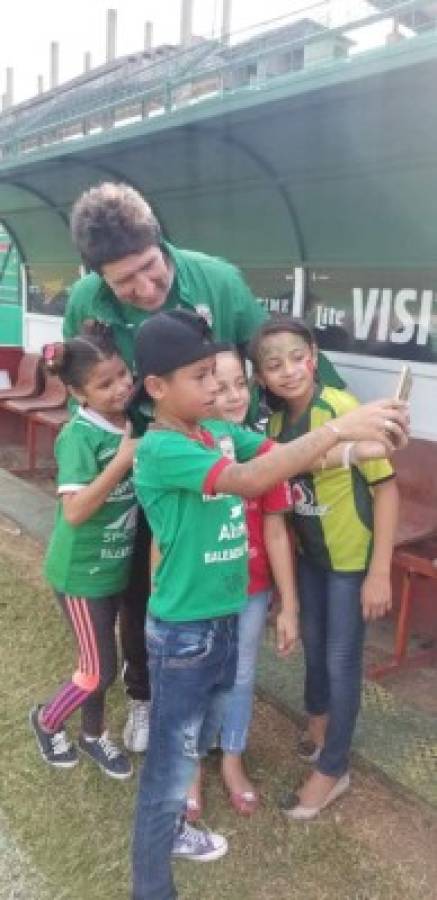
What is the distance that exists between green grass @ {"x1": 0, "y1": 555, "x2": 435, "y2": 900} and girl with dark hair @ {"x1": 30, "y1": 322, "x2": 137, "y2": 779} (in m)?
0.11

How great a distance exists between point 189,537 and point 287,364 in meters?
0.58

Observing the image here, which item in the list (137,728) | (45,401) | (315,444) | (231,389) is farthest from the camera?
(45,401)

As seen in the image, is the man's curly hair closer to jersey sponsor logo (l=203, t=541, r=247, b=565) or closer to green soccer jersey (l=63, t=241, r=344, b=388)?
green soccer jersey (l=63, t=241, r=344, b=388)

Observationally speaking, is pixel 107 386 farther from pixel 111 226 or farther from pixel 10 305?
pixel 10 305

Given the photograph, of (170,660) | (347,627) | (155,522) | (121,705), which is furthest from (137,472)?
(121,705)

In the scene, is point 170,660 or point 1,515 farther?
point 1,515

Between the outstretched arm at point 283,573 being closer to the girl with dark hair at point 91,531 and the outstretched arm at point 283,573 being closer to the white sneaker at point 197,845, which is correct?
the girl with dark hair at point 91,531

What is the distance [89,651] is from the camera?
7.82 ft

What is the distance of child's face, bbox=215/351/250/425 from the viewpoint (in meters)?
2.19

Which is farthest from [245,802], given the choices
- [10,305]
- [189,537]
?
[10,305]

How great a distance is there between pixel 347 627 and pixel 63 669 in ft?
4.74

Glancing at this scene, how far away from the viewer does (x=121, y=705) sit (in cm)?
293

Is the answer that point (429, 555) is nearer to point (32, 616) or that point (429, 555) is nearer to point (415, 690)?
point (415, 690)

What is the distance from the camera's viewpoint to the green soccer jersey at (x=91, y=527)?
2256 millimetres
